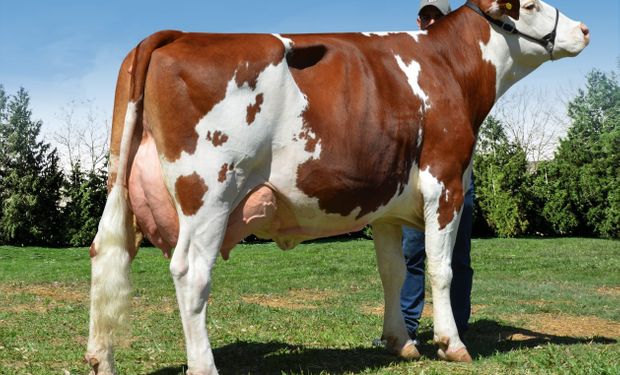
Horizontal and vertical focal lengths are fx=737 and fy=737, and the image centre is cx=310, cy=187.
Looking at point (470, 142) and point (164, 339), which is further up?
point (470, 142)

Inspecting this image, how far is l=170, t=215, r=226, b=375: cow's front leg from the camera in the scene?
4566mm

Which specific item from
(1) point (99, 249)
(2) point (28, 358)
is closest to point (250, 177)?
(1) point (99, 249)

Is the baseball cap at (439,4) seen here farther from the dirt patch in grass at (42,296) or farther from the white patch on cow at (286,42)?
the dirt patch in grass at (42,296)

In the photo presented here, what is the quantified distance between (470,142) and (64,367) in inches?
142

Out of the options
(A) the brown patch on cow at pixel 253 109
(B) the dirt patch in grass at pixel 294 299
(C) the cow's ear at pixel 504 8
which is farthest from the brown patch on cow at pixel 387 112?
(B) the dirt patch in grass at pixel 294 299

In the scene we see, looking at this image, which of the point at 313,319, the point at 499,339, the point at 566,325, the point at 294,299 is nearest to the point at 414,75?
the point at 499,339

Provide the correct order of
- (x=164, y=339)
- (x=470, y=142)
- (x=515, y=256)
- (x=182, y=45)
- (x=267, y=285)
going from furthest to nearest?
(x=515, y=256)
(x=267, y=285)
(x=164, y=339)
(x=470, y=142)
(x=182, y=45)

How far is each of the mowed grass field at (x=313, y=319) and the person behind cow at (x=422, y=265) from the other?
0.33 m

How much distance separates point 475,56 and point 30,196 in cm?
2365

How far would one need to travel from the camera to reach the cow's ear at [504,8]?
5801 mm

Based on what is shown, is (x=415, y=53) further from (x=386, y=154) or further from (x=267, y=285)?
(x=267, y=285)

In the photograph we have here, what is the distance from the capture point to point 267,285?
13133mm

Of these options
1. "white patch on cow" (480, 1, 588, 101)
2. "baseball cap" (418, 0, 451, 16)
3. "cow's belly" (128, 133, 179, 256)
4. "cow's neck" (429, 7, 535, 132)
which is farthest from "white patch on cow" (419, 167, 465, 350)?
"baseball cap" (418, 0, 451, 16)

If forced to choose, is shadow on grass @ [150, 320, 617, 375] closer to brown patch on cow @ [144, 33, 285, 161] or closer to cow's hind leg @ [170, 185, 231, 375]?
cow's hind leg @ [170, 185, 231, 375]
